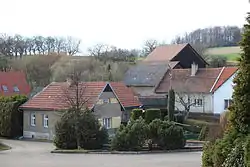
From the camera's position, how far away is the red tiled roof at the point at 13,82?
212ft

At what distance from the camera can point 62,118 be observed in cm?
3522

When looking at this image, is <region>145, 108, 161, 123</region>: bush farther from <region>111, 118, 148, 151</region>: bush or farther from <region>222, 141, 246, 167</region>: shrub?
<region>222, 141, 246, 167</region>: shrub

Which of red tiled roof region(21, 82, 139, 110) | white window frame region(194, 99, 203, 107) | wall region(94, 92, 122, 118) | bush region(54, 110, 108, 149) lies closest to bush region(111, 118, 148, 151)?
bush region(54, 110, 108, 149)

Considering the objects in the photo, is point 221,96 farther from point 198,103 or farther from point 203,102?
point 198,103

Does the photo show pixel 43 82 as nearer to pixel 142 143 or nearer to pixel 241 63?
pixel 142 143

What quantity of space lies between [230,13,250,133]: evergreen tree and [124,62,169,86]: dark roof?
156 feet

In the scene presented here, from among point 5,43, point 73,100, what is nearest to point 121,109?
point 73,100

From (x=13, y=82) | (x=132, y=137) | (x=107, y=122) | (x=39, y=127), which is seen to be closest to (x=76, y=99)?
(x=132, y=137)

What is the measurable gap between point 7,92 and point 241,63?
55.3 meters

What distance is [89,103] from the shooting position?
42.8m

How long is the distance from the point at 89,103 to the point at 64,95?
230 cm

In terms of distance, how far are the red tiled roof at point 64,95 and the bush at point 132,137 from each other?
9.54m

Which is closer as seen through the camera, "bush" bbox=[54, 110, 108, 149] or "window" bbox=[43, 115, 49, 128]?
"bush" bbox=[54, 110, 108, 149]

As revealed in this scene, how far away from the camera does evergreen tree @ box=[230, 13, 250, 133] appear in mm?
12234
